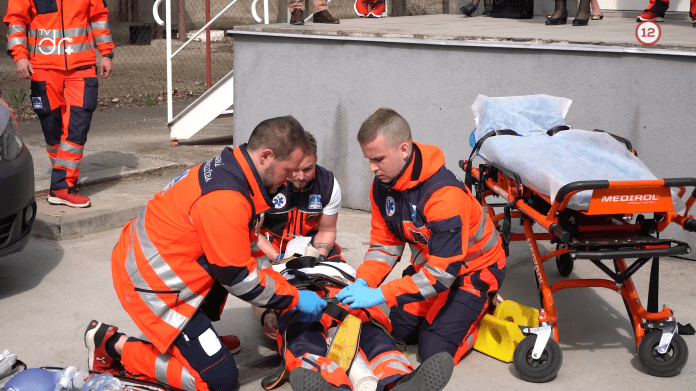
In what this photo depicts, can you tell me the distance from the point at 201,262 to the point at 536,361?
1.64m

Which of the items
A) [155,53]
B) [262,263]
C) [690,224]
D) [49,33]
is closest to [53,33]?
[49,33]

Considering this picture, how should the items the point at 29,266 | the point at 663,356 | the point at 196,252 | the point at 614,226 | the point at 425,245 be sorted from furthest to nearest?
the point at 29,266 < the point at 425,245 < the point at 614,226 < the point at 663,356 < the point at 196,252

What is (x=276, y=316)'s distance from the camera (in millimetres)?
4160

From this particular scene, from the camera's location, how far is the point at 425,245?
404 cm

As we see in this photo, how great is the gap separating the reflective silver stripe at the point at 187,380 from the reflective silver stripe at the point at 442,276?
3.90ft

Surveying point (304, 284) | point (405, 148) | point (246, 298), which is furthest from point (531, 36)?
point (246, 298)

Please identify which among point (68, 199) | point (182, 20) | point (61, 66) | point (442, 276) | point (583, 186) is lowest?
point (68, 199)

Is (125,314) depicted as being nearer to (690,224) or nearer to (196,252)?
(196,252)

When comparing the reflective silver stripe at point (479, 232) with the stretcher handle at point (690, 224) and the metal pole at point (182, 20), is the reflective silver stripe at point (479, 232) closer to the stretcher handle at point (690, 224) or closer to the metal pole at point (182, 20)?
the stretcher handle at point (690, 224)

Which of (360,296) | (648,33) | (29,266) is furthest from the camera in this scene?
(648,33)

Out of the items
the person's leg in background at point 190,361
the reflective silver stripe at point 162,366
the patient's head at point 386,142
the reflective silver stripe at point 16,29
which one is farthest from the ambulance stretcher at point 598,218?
the reflective silver stripe at point 16,29

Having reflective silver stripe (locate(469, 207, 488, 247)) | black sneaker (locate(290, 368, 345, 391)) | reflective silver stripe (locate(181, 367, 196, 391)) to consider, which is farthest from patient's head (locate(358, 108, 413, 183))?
reflective silver stripe (locate(181, 367, 196, 391))

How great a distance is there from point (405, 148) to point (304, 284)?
2.78 feet

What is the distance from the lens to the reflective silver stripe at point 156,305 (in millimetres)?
3488
